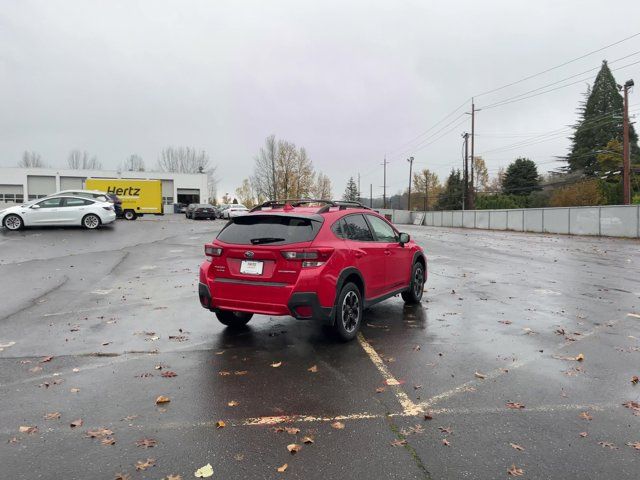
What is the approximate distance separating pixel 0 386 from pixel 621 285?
11.0m

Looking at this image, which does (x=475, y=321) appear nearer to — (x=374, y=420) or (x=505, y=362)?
(x=505, y=362)

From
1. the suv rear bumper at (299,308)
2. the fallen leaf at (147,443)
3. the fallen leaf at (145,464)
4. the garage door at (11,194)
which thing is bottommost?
the fallen leaf at (145,464)

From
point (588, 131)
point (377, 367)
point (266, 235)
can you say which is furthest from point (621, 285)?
point (588, 131)

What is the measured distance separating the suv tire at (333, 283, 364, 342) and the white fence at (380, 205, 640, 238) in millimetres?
28646

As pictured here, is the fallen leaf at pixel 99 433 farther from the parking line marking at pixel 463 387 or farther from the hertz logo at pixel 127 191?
the hertz logo at pixel 127 191

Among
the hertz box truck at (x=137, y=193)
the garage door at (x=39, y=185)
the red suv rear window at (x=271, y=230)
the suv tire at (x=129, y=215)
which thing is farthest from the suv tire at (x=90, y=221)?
the garage door at (x=39, y=185)

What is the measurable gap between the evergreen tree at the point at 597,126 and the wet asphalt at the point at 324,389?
228 ft

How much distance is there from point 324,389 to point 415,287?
3877 mm

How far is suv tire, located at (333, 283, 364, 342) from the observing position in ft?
17.5

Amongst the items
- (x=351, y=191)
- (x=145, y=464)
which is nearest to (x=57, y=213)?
(x=145, y=464)

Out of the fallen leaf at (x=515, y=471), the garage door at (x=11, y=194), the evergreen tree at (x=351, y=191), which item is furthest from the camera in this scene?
the evergreen tree at (x=351, y=191)

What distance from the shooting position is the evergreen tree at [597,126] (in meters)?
66.6

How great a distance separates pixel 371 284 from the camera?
20.0ft

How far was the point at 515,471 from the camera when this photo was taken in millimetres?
2879
